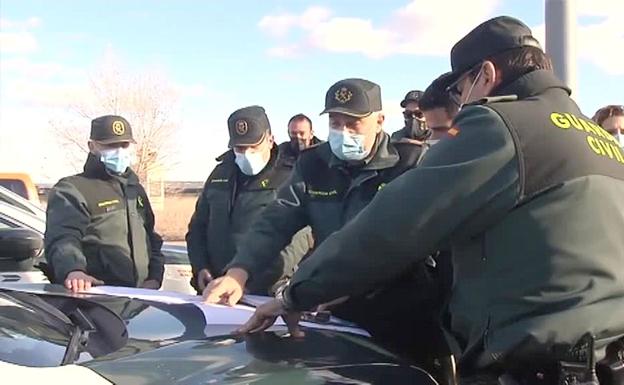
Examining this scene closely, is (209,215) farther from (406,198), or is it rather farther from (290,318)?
(406,198)

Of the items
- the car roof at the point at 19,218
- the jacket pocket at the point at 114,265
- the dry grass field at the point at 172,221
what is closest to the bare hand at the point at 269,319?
the jacket pocket at the point at 114,265

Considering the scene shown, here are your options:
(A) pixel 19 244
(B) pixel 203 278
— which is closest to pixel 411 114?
(B) pixel 203 278

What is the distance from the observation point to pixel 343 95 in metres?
3.74

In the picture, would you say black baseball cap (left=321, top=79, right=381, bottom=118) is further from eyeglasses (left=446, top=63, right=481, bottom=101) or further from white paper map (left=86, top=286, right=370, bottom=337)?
eyeglasses (left=446, top=63, right=481, bottom=101)

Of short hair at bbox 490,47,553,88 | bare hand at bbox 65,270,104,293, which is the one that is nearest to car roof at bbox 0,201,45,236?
bare hand at bbox 65,270,104,293

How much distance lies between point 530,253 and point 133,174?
310 centimetres

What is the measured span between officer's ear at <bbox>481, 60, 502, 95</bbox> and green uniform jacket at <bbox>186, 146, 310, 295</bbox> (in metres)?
2.49

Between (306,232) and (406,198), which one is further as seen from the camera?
(306,232)

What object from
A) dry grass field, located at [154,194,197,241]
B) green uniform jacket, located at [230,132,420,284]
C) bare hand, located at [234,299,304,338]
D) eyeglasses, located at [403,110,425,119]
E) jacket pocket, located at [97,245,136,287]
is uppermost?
eyeglasses, located at [403,110,425,119]

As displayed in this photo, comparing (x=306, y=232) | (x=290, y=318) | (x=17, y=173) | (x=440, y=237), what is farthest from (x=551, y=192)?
(x=17, y=173)

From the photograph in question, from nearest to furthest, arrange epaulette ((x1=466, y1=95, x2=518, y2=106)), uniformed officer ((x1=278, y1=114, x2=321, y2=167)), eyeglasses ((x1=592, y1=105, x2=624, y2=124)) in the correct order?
epaulette ((x1=466, y1=95, x2=518, y2=106)), eyeglasses ((x1=592, y1=105, x2=624, y2=124)), uniformed officer ((x1=278, y1=114, x2=321, y2=167))

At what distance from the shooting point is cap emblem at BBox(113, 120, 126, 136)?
4.57 metres

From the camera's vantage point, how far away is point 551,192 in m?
2.04

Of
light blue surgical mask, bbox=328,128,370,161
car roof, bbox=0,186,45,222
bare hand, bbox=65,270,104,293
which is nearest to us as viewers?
bare hand, bbox=65,270,104,293
